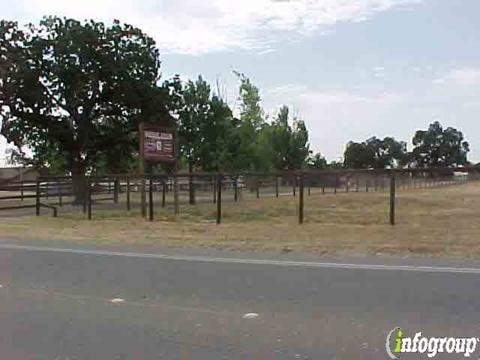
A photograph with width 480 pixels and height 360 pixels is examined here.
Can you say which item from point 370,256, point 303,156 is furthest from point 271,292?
point 303,156

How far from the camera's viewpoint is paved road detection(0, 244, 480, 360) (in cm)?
612

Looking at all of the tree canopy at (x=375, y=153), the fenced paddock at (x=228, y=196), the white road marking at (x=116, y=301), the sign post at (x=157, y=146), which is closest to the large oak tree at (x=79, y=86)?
the fenced paddock at (x=228, y=196)

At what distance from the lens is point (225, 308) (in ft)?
25.4

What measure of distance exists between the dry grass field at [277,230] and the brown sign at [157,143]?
7.23 ft

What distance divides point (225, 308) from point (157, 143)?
18.4 m

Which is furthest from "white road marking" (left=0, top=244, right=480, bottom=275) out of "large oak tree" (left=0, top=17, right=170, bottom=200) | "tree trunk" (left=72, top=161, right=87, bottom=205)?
"large oak tree" (left=0, top=17, right=170, bottom=200)

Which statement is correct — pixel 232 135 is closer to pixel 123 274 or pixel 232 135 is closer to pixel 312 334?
pixel 123 274

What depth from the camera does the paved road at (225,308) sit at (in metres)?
6.12

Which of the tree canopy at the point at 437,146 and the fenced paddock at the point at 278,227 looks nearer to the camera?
the fenced paddock at the point at 278,227

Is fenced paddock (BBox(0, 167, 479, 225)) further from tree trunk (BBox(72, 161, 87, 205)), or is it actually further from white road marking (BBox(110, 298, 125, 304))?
white road marking (BBox(110, 298, 125, 304))

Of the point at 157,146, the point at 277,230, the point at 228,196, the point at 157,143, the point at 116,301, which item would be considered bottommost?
the point at 116,301

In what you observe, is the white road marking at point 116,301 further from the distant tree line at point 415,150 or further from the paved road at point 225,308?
the distant tree line at point 415,150

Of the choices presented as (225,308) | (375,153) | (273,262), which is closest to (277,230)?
(273,262)

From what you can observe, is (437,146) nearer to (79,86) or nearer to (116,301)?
(79,86)
